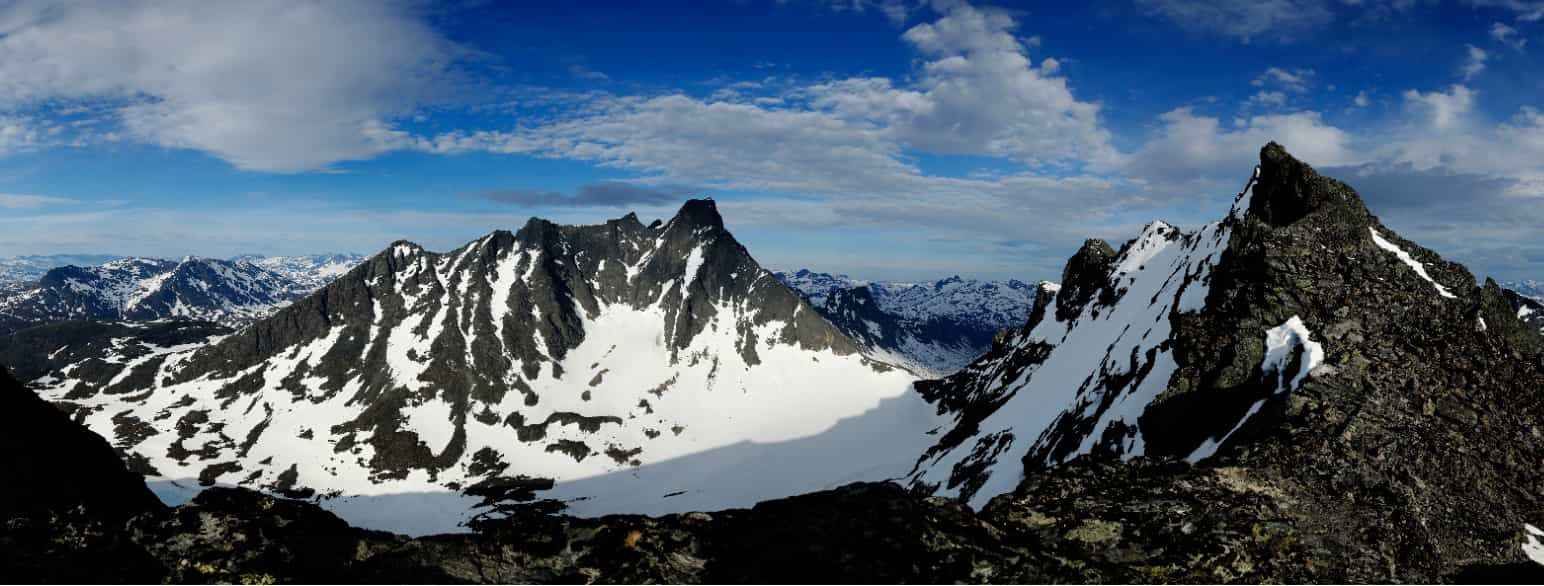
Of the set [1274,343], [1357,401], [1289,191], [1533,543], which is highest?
[1289,191]

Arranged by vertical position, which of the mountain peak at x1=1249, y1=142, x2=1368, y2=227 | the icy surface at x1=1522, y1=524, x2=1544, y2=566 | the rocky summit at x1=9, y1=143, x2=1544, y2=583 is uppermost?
the mountain peak at x1=1249, y1=142, x2=1368, y2=227

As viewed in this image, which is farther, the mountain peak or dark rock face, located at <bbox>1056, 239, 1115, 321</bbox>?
dark rock face, located at <bbox>1056, 239, 1115, 321</bbox>

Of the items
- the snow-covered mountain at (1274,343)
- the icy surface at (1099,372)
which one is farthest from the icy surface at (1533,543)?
the icy surface at (1099,372)

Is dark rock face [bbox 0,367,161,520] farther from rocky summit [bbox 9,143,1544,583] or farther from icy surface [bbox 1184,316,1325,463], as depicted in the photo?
icy surface [bbox 1184,316,1325,463]

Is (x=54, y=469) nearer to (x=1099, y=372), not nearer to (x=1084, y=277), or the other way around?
(x=1099, y=372)

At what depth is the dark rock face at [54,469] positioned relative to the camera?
12734 mm

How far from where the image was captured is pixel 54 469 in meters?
Answer: 18.1

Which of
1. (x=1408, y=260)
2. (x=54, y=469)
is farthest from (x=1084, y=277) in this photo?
(x=54, y=469)

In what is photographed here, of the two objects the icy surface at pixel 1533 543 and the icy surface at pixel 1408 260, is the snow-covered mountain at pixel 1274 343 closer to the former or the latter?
the icy surface at pixel 1408 260

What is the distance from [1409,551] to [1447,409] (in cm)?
1824

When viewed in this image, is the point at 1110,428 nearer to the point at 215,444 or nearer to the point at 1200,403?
the point at 1200,403

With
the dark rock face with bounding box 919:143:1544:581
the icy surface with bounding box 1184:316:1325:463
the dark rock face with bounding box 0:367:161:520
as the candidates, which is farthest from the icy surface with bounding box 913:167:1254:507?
the dark rock face with bounding box 0:367:161:520

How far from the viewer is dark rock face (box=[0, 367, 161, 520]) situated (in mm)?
12734

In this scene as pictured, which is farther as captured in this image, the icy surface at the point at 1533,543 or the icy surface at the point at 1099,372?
the icy surface at the point at 1099,372
